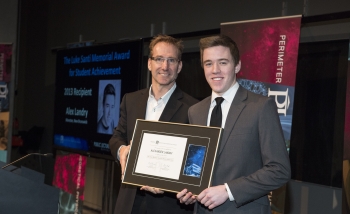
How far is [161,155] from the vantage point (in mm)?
2299

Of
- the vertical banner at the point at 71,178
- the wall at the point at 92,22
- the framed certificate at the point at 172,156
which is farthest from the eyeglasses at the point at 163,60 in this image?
the vertical banner at the point at 71,178

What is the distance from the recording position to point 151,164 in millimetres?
2311

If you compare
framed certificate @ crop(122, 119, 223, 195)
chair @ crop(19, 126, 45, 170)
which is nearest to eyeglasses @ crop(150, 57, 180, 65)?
framed certificate @ crop(122, 119, 223, 195)

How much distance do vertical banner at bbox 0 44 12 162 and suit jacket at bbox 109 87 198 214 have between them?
375 centimetres

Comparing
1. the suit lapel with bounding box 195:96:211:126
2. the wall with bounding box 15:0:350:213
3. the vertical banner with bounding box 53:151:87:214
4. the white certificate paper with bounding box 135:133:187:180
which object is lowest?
the vertical banner with bounding box 53:151:87:214

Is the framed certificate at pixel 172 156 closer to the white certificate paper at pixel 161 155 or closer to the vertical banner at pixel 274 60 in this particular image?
the white certificate paper at pixel 161 155

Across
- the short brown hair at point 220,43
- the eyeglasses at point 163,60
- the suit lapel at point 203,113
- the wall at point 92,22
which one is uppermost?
the wall at point 92,22

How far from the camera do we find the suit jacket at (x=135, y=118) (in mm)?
2711

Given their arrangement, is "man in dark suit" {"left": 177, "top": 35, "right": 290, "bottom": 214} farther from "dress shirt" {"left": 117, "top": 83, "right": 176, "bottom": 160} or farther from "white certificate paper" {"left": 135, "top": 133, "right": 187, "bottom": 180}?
"dress shirt" {"left": 117, "top": 83, "right": 176, "bottom": 160}

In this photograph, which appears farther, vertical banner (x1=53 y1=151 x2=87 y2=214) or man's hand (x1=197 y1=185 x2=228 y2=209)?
vertical banner (x1=53 y1=151 x2=87 y2=214)

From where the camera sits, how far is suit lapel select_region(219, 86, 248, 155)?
2.10 meters

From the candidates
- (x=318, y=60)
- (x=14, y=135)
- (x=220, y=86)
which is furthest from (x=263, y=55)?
(x=14, y=135)

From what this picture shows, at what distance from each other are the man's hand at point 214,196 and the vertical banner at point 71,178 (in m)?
4.00

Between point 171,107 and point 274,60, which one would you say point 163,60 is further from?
point 274,60
